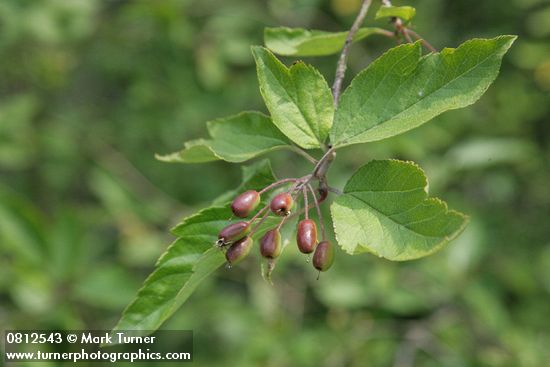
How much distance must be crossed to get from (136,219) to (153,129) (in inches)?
22.9

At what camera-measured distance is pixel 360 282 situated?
315 cm

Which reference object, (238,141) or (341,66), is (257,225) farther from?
(341,66)

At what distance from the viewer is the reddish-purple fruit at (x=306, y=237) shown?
43.4 inches

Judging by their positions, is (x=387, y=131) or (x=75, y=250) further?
(x=75, y=250)

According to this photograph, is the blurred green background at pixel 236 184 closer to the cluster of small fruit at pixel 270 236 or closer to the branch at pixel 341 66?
the branch at pixel 341 66

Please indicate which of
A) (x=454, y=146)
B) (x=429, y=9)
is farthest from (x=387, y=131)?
(x=429, y=9)

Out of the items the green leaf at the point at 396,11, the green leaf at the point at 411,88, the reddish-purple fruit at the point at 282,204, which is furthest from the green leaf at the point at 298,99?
the green leaf at the point at 396,11

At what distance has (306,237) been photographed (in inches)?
43.8

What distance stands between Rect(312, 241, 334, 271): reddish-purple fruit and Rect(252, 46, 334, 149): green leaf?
202 millimetres

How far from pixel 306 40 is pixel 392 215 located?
0.51 metres

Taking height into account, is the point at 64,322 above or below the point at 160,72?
below

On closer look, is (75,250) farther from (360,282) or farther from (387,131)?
(387,131)

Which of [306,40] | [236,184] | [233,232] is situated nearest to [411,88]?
[306,40]

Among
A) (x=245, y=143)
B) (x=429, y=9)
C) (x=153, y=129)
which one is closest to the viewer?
(x=245, y=143)
